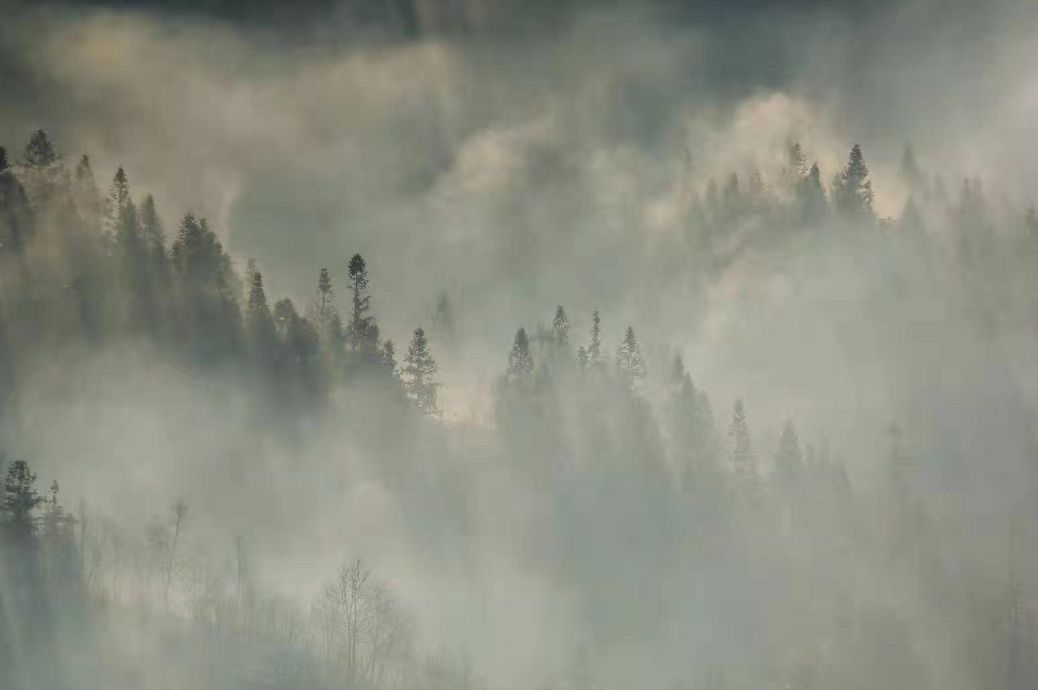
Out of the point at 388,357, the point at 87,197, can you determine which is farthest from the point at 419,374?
the point at 87,197

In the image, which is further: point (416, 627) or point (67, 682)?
point (416, 627)

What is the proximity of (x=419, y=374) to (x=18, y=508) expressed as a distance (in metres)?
76.0

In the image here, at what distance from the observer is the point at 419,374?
192m

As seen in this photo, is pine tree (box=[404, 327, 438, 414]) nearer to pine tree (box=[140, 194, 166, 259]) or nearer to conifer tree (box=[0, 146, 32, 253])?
pine tree (box=[140, 194, 166, 259])

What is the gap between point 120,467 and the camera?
6742 inches

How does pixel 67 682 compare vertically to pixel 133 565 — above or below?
below

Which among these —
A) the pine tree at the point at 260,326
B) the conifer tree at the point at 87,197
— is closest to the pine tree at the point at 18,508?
the pine tree at the point at 260,326

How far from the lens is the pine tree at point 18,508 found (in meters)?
138

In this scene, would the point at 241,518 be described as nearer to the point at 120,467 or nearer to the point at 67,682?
the point at 120,467

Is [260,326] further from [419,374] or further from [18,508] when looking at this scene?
[18,508]

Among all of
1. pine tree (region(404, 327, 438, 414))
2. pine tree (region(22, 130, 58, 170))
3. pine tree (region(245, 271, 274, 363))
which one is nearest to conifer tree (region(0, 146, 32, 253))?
pine tree (region(22, 130, 58, 170))

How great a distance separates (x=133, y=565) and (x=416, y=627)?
4857cm

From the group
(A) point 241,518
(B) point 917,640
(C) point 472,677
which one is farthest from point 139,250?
(B) point 917,640

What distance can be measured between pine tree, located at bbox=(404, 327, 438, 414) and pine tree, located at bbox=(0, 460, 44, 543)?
71.2 metres
